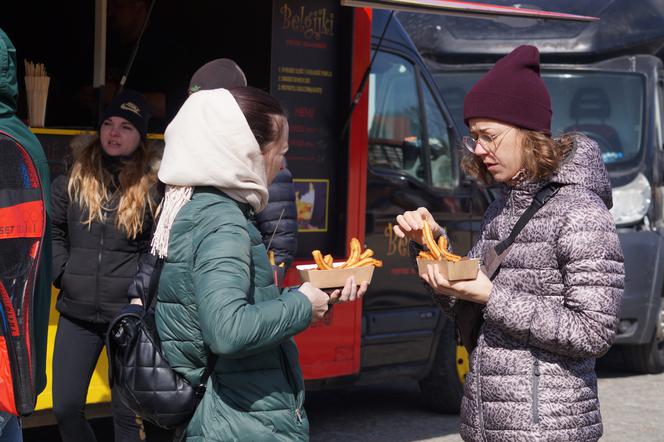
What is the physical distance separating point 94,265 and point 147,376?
2025mm

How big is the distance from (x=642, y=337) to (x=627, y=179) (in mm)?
1294

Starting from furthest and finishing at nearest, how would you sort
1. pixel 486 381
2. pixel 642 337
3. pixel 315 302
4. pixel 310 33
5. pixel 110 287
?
pixel 642 337
pixel 310 33
pixel 110 287
pixel 486 381
pixel 315 302

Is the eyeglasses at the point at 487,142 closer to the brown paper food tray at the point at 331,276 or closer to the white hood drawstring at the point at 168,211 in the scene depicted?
the brown paper food tray at the point at 331,276

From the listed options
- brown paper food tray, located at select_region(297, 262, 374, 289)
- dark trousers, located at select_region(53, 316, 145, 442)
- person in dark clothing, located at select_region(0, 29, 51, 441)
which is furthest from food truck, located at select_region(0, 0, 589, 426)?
brown paper food tray, located at select_region(297, 262, 374, 289)

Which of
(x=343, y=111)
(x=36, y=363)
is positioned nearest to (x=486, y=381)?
(x=36, y=363)

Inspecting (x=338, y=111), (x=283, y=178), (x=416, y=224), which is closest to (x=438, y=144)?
(x=338, y=111)

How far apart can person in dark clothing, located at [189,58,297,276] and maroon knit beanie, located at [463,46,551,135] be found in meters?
1.67

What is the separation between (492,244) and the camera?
329cm

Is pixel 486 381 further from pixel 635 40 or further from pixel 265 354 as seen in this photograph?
pixel 635 40

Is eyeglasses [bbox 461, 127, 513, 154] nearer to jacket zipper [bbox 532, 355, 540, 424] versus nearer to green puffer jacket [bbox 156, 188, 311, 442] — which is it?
jacket zipper [bbox 532, 355, 540, 424]

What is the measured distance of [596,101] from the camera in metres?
9.60

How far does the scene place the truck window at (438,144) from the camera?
7.15 meters

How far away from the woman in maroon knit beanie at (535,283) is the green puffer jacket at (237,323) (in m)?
0.52

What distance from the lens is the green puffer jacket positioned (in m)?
2.67
